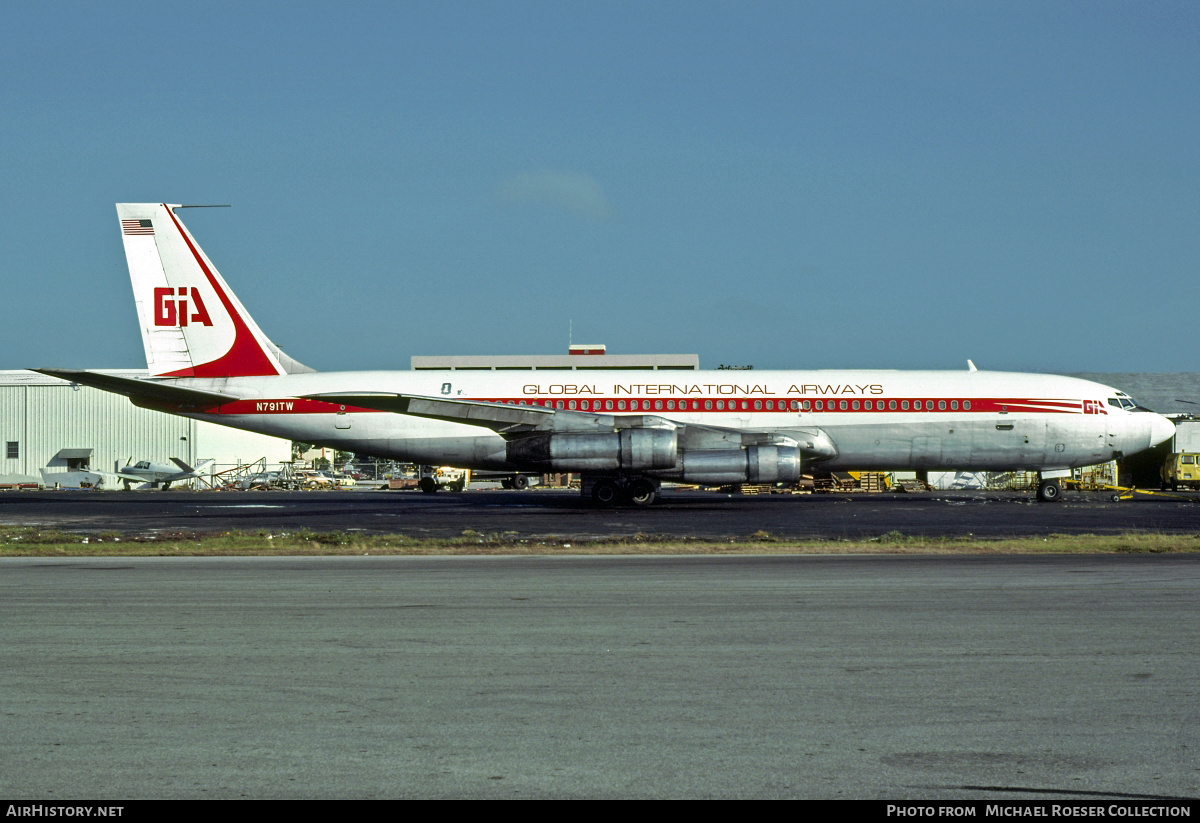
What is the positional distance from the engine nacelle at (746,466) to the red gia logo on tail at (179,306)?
692 inches

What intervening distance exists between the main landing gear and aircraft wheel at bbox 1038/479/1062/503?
45.8 feet

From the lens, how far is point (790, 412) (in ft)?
117

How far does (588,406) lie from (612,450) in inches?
104

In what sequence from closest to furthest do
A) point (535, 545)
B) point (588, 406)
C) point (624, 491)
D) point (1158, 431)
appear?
point (535, 545), point (624, 491), point (588, 406), point (1158, 431)

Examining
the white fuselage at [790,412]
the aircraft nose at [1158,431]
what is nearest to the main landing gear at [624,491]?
the white fuselage at [790,412]

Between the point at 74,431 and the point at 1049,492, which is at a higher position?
the point at 74,431

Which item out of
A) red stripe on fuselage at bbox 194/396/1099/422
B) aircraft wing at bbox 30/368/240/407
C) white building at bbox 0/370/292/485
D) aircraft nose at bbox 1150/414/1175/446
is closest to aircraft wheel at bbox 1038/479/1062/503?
red stripe on fuselage at bbox 194/396/1099/422

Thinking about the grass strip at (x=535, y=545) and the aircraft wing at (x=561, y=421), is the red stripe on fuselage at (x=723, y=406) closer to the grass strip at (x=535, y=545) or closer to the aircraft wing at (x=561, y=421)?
the aircraft wing at (x=561, y=421)

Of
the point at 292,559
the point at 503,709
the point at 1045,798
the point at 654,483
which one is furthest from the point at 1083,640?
the point at 654,483

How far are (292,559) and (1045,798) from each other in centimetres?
1504

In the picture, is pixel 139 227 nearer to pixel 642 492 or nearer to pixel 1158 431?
pixel 642 492

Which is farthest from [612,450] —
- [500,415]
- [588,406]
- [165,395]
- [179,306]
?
[179,306]

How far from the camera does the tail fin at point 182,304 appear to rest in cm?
3662

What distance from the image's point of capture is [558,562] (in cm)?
1752
